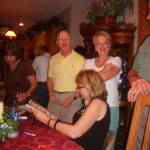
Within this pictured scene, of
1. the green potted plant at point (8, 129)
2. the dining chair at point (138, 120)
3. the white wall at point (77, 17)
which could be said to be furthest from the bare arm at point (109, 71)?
the white wall at point (77, 17)

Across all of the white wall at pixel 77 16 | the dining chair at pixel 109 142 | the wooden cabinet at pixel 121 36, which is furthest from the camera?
the white wall at pixel 77 16

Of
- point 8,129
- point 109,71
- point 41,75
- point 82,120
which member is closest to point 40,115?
point 82,120

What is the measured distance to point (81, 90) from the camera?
2164mm

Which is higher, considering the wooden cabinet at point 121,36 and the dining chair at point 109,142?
the wooden cabinet at point 121,36

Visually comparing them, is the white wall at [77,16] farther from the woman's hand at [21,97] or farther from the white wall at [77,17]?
the woman's hand at [21,97]

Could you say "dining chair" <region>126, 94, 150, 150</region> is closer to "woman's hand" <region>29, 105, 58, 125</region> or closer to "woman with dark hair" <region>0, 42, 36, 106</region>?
"woman's hand" <region>29, 105, 58, 125</region>

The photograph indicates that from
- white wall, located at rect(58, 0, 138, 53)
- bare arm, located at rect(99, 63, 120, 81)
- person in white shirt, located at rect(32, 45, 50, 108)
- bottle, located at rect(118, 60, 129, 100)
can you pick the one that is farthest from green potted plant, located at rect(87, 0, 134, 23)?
white wall, located at rect(58, 0, 138, 53)

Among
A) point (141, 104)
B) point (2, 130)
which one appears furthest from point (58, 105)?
point (141, 104)

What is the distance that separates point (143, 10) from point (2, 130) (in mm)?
2946

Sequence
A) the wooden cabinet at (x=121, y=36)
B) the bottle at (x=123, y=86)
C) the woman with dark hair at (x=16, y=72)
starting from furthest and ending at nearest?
the wooden cabinet at (x=121, y=36) < the bottle at (x=123, y=86) < the woman with dark hair at (x=16, y=72)

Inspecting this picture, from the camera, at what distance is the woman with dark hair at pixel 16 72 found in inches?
121

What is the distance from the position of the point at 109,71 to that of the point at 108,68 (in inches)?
1.3

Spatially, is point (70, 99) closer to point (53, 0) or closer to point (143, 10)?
point (143, 10)

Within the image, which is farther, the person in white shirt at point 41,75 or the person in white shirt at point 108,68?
the person in white shirt at point 41,75
